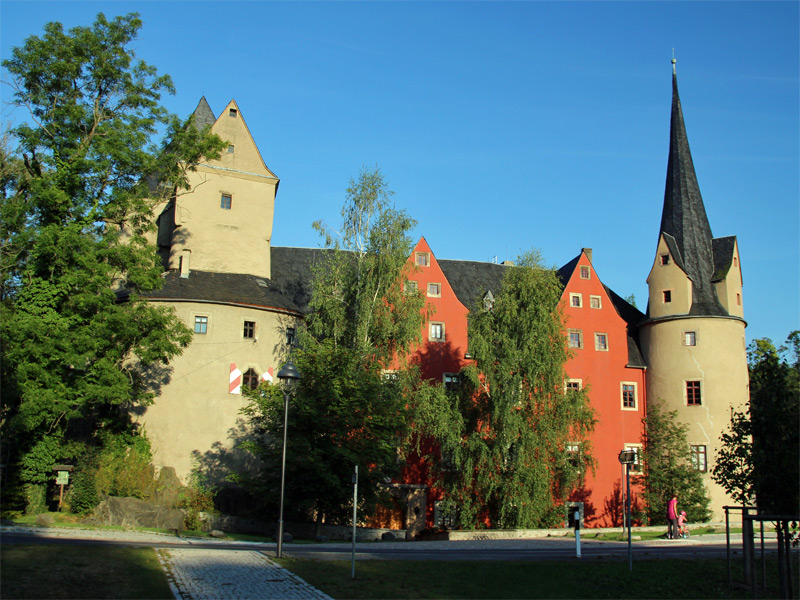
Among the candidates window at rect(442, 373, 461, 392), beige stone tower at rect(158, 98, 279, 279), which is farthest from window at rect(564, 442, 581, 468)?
beige stone tower at rect(158, 98, 279, 279)

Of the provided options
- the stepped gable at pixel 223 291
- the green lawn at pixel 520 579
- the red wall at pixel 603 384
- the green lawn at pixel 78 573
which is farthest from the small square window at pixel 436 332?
the green lawn at pixel 78 573

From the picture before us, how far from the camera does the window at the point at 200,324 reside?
3431cm

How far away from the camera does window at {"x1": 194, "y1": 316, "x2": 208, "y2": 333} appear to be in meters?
34.3

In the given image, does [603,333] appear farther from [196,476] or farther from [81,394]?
[81,394]

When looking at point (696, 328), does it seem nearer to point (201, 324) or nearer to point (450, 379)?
point (450, 379)

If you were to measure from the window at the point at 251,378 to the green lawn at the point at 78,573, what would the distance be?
18.7m

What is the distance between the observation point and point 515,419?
32562 millimetres

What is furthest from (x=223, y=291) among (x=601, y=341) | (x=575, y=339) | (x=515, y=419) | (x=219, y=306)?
(x=601, y=341)

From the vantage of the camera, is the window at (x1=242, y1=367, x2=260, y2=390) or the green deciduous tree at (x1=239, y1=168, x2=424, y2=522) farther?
the window at (x1=242, y1=367, x2=260, y2=390)

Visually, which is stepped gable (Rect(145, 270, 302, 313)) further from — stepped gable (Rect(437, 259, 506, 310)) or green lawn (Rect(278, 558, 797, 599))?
green lawn (Rect(278, 558, 797, 599))

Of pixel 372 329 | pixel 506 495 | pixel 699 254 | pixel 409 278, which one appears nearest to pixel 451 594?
pixel 506 495

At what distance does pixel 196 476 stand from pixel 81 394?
22.3ft

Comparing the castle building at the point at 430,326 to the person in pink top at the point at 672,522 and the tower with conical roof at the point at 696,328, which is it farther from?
the person in pink top at the point at 672,522

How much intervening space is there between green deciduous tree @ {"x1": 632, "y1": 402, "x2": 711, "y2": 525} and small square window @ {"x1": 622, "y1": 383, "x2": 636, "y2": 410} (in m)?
2.07
